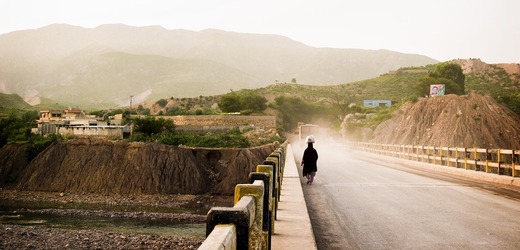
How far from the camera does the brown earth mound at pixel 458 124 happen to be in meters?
46.8

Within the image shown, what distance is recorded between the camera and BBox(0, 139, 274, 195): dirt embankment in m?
49.4

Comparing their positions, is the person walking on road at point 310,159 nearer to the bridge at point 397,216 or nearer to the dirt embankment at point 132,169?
the bridge at point 397,216

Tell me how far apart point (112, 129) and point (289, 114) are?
51.5 m

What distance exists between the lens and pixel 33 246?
88.8 ft

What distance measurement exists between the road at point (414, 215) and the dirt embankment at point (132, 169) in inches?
1288

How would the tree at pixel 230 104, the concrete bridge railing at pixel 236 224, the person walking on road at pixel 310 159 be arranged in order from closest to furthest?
the concrete bridge railing at pixel 236 224 < the person walking on road at pixel 310 159 < the tree at pixel 230 104

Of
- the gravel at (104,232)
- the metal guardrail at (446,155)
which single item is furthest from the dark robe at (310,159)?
the gravel at (104,232)

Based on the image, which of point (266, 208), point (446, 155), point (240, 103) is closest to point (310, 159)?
point (266, 208)

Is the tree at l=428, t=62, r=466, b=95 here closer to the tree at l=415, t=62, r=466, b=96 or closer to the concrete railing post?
the tree at l=415, t=62, r=466, b=96

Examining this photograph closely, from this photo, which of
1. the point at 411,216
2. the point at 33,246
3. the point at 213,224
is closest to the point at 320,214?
the point at 411,216

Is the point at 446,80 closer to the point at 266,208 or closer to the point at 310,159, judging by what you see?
the point at 310,159

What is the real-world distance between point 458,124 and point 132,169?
110 ft

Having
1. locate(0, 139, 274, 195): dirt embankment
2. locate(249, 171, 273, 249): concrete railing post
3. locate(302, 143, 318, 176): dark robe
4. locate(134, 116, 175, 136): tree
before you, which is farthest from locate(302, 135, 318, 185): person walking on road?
locate(134, 116, 175, 136): tree

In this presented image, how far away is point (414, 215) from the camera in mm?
11133
